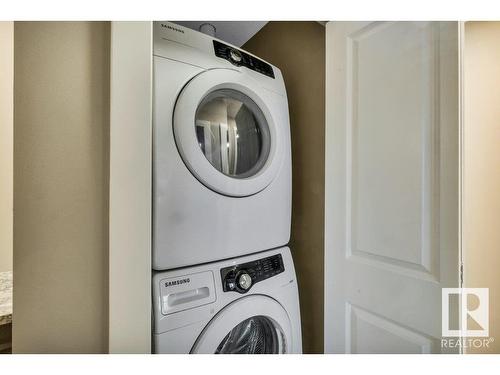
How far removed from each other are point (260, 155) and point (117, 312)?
0.67m

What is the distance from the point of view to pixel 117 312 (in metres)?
0.39

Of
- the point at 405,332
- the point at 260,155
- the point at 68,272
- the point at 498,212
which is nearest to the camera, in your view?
the point at 68,272

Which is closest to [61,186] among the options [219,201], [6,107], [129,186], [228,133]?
[129,186]

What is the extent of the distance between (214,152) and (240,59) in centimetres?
36

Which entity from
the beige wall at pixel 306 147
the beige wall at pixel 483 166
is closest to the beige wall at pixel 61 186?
the beige wall at pixel 306 147

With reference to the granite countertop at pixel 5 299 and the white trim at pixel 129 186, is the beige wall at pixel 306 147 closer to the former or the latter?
the white trim at pixel 129 186

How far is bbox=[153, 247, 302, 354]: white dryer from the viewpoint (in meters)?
0.59

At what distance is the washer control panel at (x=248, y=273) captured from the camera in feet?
2.31

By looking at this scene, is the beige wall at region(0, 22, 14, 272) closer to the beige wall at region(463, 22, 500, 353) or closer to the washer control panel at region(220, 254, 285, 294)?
the washer control panel at region(220, 254, 285, 294)

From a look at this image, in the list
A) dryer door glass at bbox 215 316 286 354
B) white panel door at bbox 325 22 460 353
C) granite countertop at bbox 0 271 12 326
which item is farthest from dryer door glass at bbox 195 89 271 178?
granite countertop at bbox 0 271 12 326

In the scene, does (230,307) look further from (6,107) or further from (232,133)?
(6,107)
